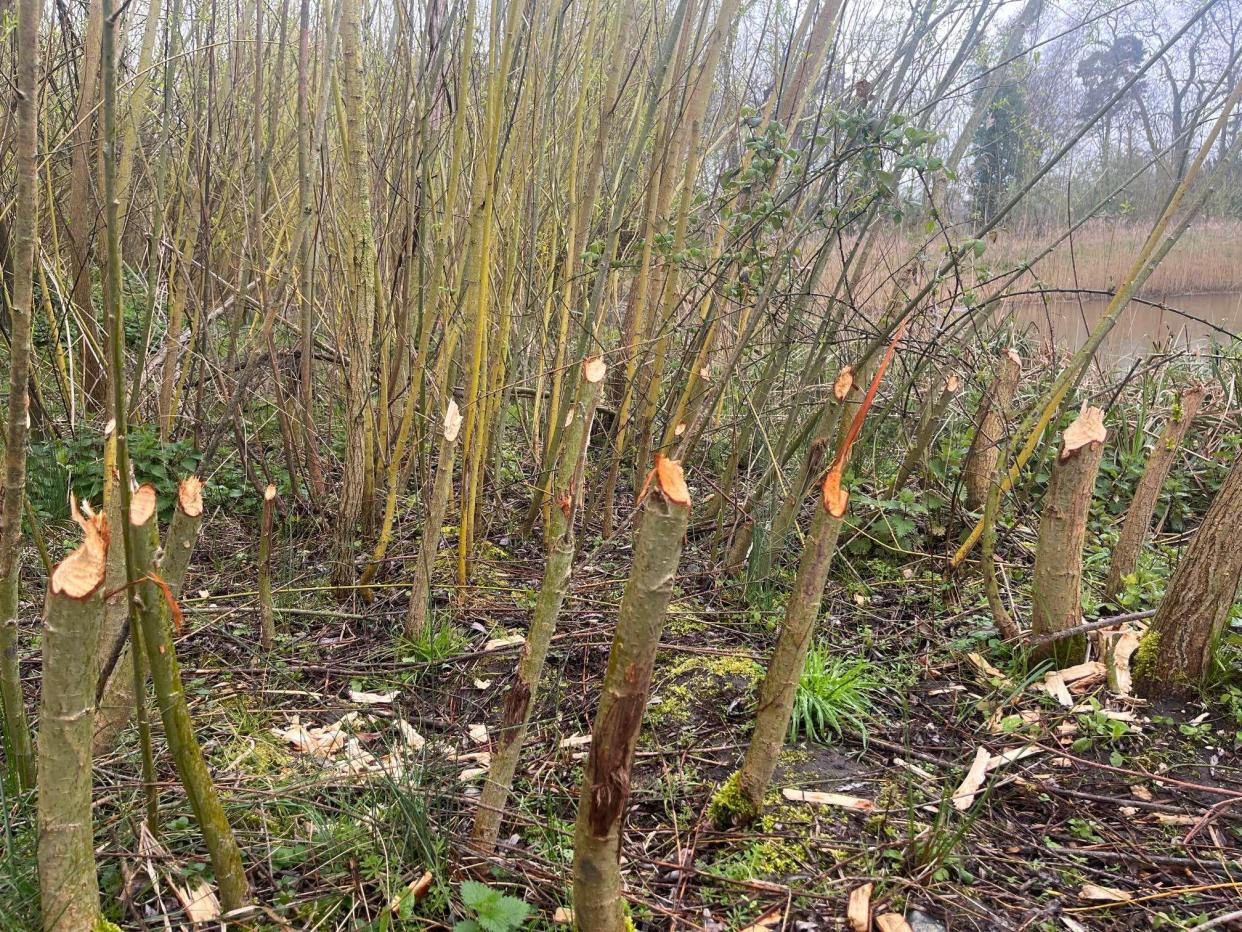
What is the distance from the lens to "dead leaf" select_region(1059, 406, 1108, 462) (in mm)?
2381

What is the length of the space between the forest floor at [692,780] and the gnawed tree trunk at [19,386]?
0.25 metres

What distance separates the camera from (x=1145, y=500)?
2.92 meters

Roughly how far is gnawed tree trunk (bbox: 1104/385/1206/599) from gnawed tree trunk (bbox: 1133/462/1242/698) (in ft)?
1.81

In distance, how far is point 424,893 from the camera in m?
1.57

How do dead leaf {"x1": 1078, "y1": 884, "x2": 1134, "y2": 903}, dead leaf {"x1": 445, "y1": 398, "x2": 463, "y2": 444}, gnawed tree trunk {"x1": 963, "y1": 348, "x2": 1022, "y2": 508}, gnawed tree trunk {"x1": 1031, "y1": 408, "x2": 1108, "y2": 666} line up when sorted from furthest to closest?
gnawed tree trunk {"x1": 963, "y1": 348, "x2": 1022, "y2": 508} → dead leaf {"x1": 445, "y1": 398, "x2": 463, "y2": 444} → gnawed tree trunk {"x1": 1031, "y1": 408, "x2": 1108, "y2": 666} → dead leaf {"x1": 1078, "y1": 884, "x2": 1134, "y2": 903}

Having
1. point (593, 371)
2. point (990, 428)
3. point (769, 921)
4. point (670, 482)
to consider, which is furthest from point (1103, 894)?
point (990, 428)

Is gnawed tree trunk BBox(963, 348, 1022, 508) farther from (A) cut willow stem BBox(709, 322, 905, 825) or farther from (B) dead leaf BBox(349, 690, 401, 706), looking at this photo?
(B) dead leaf BBox(349, 690, 401, 706)

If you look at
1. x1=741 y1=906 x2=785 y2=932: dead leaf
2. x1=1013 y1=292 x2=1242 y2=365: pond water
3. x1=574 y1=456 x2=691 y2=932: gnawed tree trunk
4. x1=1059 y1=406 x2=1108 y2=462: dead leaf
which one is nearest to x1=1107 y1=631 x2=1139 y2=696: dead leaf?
x1=1059 y1=406 x2=1108 y2=462: dead leaf

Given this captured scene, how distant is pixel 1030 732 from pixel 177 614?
214 cm

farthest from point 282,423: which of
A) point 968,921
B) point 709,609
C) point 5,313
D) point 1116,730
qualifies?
point 1116,730

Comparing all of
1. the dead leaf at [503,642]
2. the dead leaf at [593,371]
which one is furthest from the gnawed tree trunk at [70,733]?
the dead leaf at [503,642]

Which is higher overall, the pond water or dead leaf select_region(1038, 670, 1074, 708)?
the pond water

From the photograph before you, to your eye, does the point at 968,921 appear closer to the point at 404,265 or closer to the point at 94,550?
the point at 94,550

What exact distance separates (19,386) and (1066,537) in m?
2.61
